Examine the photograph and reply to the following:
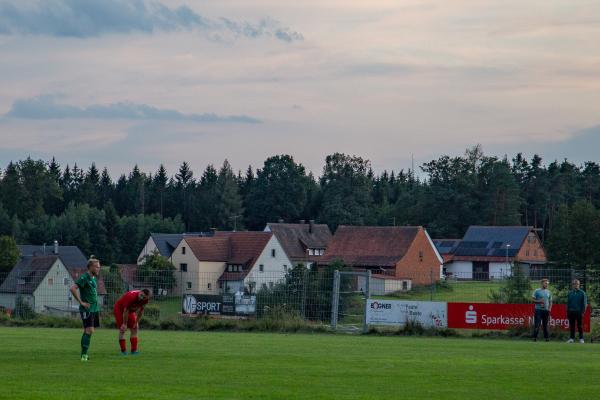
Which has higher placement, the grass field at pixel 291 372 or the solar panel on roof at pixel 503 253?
the solar panel on roof at pixel 503 253

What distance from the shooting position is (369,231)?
10562cm

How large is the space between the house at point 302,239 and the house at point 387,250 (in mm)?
14428

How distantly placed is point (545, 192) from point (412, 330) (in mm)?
135807

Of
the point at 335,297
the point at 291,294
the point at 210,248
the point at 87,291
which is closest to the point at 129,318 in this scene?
the point at 87,291

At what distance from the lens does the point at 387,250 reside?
4033 inches

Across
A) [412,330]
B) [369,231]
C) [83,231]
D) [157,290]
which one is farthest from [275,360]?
[83,231]

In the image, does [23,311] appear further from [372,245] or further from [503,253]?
[503,253]

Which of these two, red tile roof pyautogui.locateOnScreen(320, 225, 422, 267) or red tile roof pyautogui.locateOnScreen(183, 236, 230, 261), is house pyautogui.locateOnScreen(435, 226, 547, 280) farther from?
red tile roof pyautogui.locateOnScreen(183, 236, 230, 261)

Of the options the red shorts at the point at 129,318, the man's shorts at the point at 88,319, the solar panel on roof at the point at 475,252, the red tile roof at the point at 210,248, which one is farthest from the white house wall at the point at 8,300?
the solar panel on roof at the point at 475,252

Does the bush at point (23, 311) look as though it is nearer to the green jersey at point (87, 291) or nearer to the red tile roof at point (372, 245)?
the green jersey at point (87, 291)

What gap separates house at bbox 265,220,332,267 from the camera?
120 meters

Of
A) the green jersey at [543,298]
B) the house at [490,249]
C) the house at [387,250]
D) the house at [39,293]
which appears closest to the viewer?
the green jersey at [543,298]

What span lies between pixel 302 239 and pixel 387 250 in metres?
22.3

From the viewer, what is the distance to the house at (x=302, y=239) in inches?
4742
